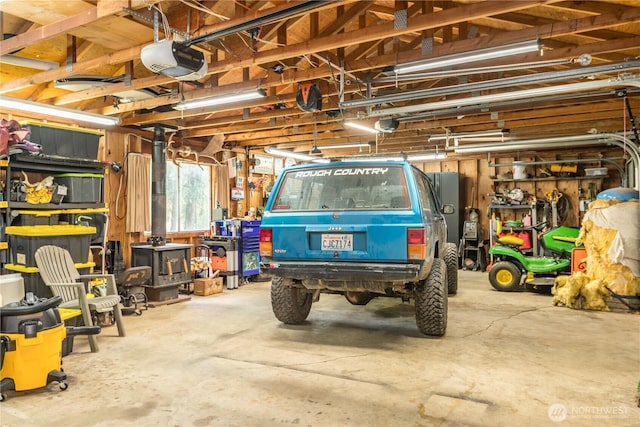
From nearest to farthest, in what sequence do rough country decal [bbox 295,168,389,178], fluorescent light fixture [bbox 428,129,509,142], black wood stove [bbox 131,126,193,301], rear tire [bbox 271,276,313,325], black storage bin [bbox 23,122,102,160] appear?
rough country decal [bbox 295,168,389,178], rear tire [bbox 271,276,313,325], black storage bin [bbox 23,122,102,160], black wood stove [bbox 131,126,193,301], fluorescent light fixture [bbox 428,129,509,142]

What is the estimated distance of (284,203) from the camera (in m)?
4.45

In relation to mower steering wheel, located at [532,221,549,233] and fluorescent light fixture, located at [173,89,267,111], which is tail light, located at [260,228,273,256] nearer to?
fluorescent light fixture, located at [173,89,267,111]

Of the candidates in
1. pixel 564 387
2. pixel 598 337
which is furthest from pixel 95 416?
pixel 598 337

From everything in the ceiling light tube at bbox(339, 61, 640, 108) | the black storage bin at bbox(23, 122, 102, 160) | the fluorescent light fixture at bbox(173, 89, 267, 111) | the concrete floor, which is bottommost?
the concrete floor

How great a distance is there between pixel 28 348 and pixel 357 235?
2720mm

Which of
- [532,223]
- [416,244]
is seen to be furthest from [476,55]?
[532,223]

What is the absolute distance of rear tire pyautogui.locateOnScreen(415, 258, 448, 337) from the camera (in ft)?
13.7

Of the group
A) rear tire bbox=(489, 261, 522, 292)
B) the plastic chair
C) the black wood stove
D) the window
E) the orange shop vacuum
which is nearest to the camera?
the orange shop vacuum

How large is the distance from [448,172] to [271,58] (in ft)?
24.3

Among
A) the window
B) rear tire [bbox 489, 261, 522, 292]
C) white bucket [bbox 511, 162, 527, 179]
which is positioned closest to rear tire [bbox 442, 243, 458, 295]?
rear tire [bbox 489, 261, 522, 292]

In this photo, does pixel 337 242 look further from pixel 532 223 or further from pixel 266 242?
pixel 532 223

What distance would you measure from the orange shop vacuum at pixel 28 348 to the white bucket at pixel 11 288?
1580mm

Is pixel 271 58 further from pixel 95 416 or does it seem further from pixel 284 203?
pixel 95 416

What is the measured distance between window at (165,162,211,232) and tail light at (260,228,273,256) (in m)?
4.45
